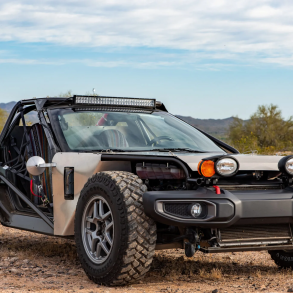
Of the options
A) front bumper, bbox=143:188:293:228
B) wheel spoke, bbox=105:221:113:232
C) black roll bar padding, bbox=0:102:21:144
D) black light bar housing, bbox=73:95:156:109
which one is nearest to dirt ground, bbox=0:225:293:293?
wheel spoke, bbox=105:221:113:232

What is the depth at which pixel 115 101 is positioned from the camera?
234 inches

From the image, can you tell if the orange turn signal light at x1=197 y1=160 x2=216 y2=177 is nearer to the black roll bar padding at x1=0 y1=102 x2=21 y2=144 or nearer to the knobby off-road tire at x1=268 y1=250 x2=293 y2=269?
the knobby off-road tire at x1=268 y1=250 x2=293 y2=269

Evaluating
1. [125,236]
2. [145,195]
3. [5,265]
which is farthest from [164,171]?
[5,265]

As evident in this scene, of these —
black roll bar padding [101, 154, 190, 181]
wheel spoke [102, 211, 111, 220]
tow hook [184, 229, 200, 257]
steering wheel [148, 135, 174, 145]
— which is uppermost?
steering wheel [148, 135, 174, 145]

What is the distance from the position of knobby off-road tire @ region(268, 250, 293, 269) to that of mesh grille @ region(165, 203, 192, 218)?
1.74m

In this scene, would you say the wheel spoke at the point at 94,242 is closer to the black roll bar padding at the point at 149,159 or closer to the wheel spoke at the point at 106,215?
the wheel spoke at the point at 106,215

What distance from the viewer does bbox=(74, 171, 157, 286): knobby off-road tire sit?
4105 millimetres

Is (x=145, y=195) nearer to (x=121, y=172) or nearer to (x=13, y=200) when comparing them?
(x=121, y=172)

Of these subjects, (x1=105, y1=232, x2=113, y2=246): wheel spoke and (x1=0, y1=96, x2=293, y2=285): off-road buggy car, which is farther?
(x1=105, y1=232, x2=113, y2=246): wheel spoke

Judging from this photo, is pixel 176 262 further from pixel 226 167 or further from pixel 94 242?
pixel 226 167

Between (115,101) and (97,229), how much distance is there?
1851 mm

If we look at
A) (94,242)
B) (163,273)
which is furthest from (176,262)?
(94,242)

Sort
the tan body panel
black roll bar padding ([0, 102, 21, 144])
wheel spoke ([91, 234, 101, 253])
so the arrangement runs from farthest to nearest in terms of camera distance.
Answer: black roll bar padding ([0, 102, 21, 144]), the tan body panel, wheel spoke ([91, 234, 101, 253])

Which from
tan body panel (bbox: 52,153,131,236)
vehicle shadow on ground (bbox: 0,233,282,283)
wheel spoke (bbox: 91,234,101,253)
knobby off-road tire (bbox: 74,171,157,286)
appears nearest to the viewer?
knobby off-road tire (bbox: 74,171,157,286)
